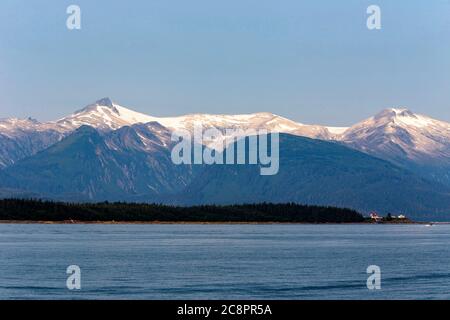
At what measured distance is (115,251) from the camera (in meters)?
192

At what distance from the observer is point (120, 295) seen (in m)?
111

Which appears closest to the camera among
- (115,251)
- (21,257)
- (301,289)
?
(301,289)

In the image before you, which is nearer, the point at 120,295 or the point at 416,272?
the point at 120,295
